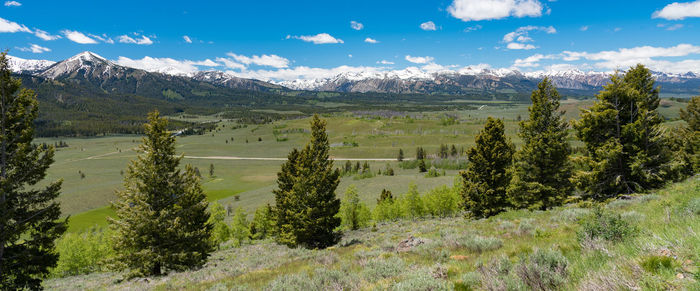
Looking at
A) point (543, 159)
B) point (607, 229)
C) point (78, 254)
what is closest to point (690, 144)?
point (543, 159)

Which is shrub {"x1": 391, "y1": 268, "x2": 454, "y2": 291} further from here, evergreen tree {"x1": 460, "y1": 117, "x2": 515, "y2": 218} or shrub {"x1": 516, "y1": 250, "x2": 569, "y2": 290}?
evergreen tree {"x1": 460, "y1": 117, "x2": 515, "y2": 218}

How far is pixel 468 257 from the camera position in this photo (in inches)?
384

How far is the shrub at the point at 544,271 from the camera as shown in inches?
224

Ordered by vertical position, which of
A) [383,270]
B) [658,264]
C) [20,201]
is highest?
[658,264]

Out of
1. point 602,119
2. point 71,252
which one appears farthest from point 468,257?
point 71,252

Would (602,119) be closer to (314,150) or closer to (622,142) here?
(622,142)

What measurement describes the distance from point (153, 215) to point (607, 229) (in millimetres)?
25247

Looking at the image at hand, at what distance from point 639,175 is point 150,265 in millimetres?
35568

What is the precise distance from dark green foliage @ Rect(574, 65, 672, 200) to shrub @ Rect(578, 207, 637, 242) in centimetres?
1797

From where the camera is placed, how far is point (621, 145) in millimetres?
22250

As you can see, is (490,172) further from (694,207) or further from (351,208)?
(351,208)

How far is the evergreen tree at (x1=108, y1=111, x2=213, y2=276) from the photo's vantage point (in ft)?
70.9

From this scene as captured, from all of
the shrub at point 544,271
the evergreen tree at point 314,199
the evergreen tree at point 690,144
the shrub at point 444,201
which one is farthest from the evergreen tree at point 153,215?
the shrub at point 444,201

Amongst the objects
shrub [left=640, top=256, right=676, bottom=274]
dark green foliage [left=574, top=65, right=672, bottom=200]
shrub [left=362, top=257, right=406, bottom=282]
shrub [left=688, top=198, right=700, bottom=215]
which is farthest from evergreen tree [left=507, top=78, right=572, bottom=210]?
shrub [left=640, top=256, right=676, bottom=274]
